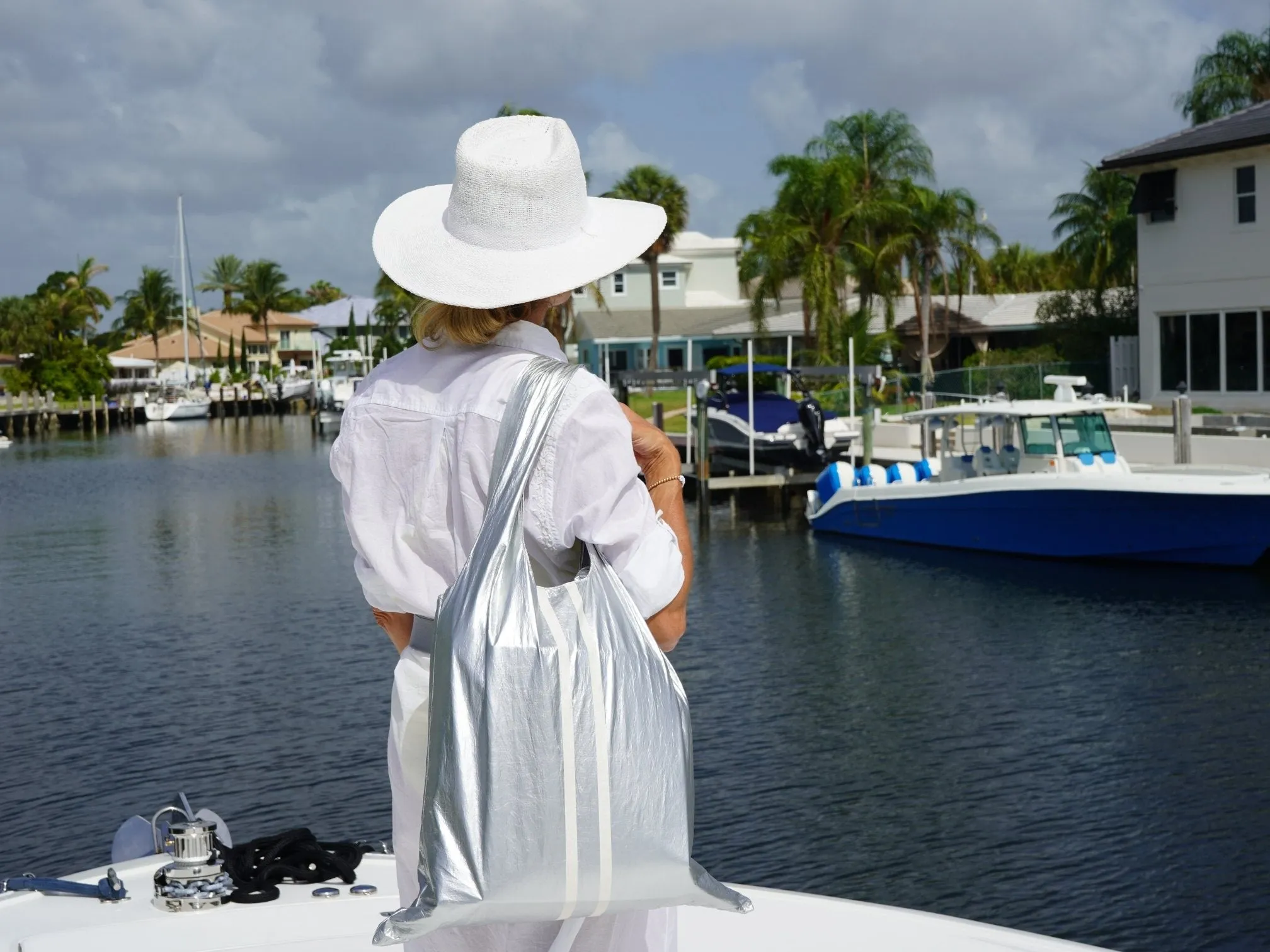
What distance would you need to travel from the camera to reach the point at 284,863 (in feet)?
15.7

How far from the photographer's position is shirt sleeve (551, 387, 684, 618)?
2.47 m

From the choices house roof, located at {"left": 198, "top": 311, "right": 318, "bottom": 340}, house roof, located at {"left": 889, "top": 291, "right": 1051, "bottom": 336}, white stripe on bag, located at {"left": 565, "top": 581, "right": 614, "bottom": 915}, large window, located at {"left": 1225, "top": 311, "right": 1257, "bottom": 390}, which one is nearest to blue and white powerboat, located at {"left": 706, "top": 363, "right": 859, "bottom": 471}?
large window, located at {"left": 1225, "top": 311, "right": 1257, "bottom": 390}

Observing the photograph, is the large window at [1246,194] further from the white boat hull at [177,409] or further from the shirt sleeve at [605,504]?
the white boat hull at [177,409]

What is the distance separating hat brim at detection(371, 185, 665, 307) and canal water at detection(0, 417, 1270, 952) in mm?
Result: 2321

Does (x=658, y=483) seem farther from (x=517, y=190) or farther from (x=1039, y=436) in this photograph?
(x=1039, y=436)

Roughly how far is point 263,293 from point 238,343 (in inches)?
242

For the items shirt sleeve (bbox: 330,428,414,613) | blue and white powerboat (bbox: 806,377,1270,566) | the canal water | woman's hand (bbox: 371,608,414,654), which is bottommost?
the canal water

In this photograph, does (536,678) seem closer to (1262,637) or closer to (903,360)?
(1262,637)

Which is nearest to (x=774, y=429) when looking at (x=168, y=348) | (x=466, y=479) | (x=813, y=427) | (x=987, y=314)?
(x=813, y=427)

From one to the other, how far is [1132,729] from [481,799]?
10759 mm

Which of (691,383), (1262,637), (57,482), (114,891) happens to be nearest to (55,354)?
(57,482)

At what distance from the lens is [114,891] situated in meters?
4.68

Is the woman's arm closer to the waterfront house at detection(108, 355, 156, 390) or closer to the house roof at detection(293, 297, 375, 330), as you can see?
the waterfront house at detection(108, 355, 156, 390)

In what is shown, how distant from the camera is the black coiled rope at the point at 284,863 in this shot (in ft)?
15.4
